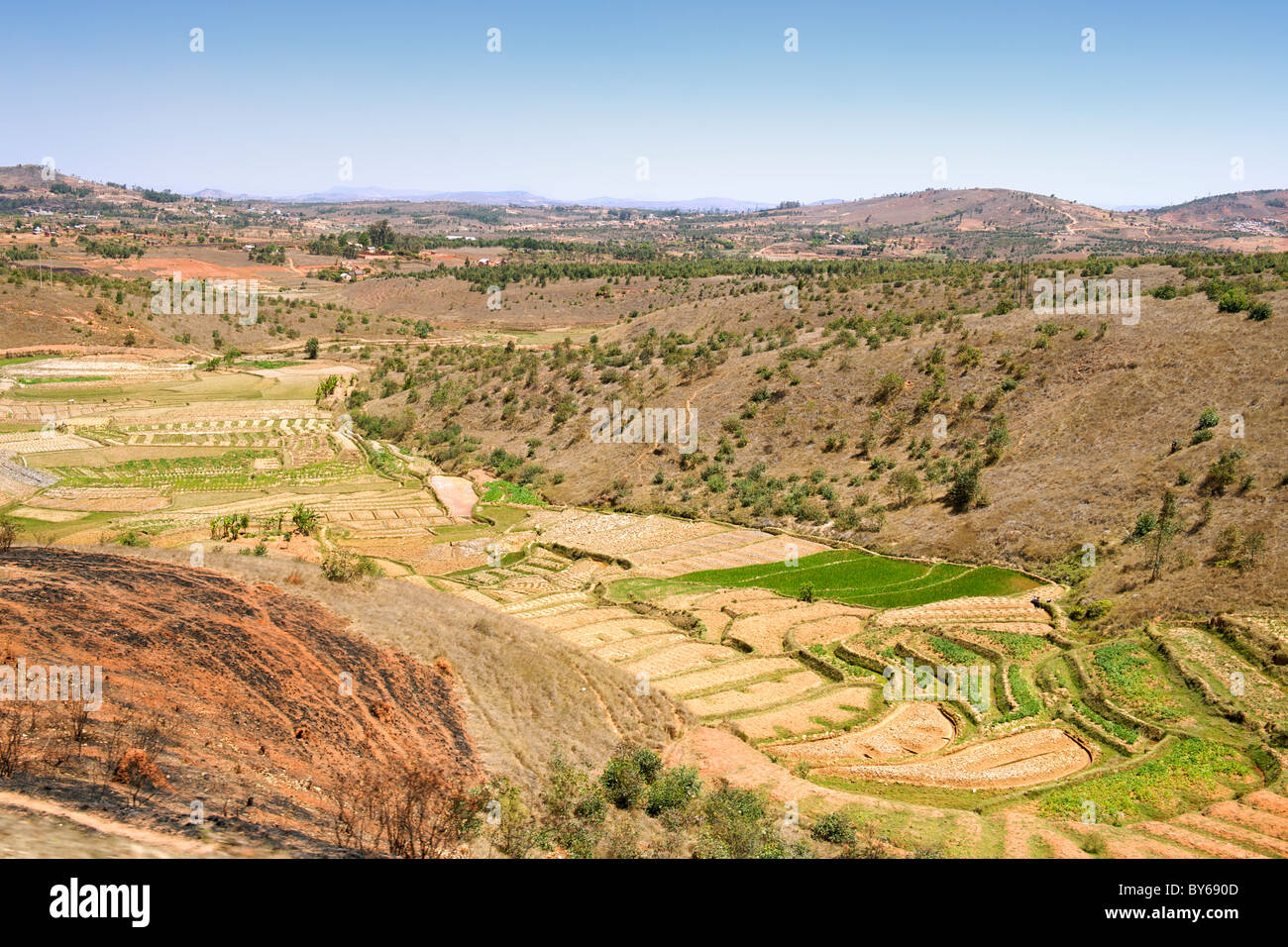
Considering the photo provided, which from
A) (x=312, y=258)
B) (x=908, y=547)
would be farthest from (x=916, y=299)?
(x=312, y=258)

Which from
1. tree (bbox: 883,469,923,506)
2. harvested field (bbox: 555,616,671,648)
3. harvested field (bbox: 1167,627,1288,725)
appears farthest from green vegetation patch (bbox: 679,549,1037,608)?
harvested field (bbox: 1167,627,1288,725)

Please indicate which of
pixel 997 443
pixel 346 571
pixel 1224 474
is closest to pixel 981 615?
pixel 1224 474

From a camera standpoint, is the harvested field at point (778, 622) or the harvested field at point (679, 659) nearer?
the harvested field at point (679, 659)

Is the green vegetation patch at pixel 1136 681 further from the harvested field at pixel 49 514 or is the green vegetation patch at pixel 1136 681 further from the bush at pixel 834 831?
the harvested field at pixel 49 514

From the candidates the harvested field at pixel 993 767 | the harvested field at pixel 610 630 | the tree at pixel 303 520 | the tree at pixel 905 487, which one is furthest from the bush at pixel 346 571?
the tree at pixel 905 487

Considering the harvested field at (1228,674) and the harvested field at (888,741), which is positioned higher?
the harvested field at (1228,674)

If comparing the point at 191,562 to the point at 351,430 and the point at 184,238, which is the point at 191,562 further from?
the point at 184,238
